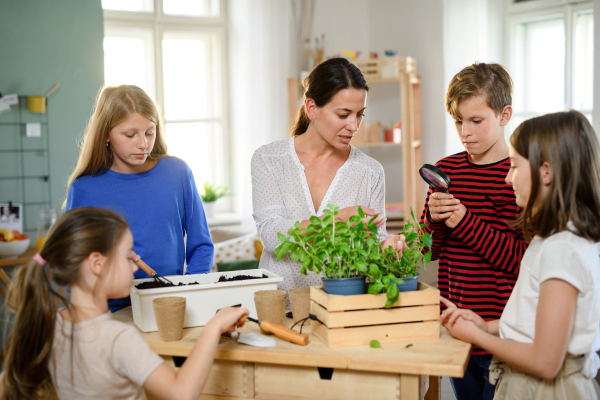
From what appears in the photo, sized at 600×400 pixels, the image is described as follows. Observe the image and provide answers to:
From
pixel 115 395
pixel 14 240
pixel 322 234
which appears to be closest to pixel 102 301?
pixel 115 395

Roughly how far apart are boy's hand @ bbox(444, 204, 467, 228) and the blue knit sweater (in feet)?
2.87

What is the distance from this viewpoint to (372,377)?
1.28 meters

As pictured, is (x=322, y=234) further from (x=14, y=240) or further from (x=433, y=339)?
(x=14, y=240)

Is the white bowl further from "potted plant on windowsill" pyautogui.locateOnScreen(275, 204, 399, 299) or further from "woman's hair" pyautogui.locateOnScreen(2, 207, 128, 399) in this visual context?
"potted plant on windowsill" pyautogui.locateOnScreen(275, 204, 399, 299)

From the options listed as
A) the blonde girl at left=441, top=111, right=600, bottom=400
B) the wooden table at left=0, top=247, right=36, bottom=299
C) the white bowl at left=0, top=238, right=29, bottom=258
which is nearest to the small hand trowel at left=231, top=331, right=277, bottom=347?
the blonde girl at left=441, top=111, right=600, bottom=400

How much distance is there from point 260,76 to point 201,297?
3536 mm

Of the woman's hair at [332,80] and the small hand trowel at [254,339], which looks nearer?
the small hand trowel at [254,339]

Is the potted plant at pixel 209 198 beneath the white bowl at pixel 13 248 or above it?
above

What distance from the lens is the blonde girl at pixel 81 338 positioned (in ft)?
3.83

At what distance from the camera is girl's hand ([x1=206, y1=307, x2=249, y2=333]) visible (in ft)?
4.17

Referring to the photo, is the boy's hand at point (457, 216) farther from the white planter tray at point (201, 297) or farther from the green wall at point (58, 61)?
the green wall at point (58, 61)

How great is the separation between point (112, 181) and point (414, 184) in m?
3.18

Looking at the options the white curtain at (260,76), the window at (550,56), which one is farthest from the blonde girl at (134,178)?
the window at (550,56)

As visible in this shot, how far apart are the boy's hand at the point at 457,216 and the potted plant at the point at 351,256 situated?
22cm
